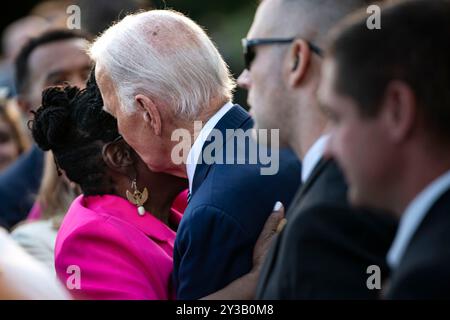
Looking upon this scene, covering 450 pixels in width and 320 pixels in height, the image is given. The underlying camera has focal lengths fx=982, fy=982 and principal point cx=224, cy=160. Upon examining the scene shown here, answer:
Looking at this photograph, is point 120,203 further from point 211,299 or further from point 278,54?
point 278,54

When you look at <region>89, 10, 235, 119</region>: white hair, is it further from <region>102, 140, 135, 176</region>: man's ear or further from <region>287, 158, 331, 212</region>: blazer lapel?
<region>287, 158, 331, 212</region>: blazer lapel

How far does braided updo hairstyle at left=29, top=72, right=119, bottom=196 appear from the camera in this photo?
3.59 m

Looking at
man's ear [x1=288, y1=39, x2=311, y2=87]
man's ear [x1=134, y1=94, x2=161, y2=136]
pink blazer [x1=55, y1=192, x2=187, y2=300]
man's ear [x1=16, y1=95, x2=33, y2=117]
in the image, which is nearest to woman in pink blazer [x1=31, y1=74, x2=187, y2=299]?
pink blazer [x1=55, y1=192, x2=187, y2=300]

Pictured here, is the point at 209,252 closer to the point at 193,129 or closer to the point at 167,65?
the point at 193,129

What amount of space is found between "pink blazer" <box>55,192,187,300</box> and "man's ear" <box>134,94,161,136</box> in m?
0.34

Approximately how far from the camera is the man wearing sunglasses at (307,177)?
239 cm

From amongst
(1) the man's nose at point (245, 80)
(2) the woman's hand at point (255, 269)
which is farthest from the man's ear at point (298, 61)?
(2) the woman's hand at point (255, 269)

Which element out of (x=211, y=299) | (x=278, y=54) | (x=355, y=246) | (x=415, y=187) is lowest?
(x=211, y=299)

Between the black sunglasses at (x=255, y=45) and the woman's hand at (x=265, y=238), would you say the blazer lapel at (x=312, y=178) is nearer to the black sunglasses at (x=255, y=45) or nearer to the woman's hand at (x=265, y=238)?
the black sunglasses at (x=255, y=45)

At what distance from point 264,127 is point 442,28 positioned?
36.2 inches

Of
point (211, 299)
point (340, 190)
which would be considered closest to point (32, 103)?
point (211, 299)

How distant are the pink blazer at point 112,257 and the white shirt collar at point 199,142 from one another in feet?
0.85

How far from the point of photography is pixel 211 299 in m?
3.04

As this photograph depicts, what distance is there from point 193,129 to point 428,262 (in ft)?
5.05
